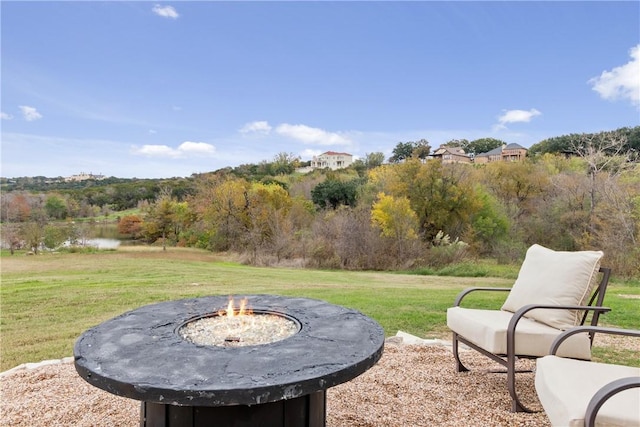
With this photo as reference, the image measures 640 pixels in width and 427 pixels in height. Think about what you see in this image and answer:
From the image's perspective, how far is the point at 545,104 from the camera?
17.2 meters

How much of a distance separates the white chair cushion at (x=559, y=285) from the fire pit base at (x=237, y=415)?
1.90 metres

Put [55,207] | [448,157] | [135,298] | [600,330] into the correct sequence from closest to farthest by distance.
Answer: [600,330], [135,298], [55,207], [448,157]

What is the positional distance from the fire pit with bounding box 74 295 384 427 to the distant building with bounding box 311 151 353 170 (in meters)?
42.4

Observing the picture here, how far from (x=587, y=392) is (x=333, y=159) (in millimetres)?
48938

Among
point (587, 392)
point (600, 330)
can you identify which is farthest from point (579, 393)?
point (600, 330)

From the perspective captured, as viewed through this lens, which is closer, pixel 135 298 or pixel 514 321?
pixel 514 321

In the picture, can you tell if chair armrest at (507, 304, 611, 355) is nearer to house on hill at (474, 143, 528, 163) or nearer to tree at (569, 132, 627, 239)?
tree at (569, 132, 627, 239)

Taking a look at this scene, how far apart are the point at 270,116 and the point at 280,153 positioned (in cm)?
1315

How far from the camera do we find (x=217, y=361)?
5.20 ft

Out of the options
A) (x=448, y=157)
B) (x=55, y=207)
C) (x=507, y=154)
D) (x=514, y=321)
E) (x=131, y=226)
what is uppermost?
(x=507, y=154)

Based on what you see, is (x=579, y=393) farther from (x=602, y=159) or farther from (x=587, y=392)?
(x=602, y=159)

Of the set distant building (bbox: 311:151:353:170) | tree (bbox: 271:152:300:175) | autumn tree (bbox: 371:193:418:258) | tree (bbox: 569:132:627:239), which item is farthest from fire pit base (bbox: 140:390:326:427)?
distant building (bbox: 311:151:353:170)

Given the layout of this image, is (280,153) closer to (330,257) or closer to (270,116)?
(270,116)

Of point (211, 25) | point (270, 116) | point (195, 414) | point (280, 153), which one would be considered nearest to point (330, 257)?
point (211, 25)
